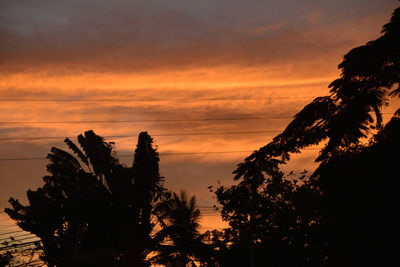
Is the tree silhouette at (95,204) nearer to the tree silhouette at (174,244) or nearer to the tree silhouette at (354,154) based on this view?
the tree silhouette at (174,244)

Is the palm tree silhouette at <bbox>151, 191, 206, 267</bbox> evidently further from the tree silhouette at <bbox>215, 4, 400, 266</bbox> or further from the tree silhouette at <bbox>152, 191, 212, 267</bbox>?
the tree silhouette at <bbox>215, 4, 400, 266</bbox>

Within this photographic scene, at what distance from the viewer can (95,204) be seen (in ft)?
77.6

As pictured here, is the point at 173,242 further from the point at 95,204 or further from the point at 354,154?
the point at 354,154

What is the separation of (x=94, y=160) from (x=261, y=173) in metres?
11.6

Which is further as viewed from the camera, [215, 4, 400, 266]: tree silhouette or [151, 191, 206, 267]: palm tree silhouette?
[151, 191, 206, 267]: palm tree silhouette

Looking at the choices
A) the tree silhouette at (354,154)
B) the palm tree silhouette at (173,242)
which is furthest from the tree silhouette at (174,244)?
the tree silhouette at (354,154)

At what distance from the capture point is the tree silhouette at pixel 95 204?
23.6 metres

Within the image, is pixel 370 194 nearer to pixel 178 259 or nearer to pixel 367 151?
pixel 367 151

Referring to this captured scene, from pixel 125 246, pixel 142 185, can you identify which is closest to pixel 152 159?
pixel 142 185

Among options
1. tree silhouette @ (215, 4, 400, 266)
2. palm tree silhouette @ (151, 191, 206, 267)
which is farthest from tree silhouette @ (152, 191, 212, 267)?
tree silhouette @ (215, 4, 400, 266)

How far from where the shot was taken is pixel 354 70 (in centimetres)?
1215

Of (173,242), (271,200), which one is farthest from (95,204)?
(271,200)

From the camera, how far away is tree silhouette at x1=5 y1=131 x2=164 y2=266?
77.4ft

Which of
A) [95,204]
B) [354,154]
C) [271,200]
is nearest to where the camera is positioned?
[354,154]
